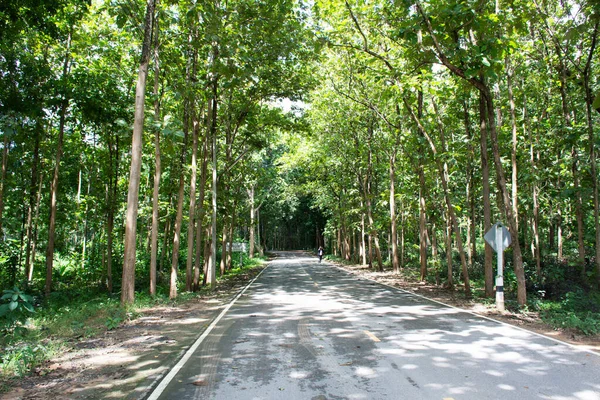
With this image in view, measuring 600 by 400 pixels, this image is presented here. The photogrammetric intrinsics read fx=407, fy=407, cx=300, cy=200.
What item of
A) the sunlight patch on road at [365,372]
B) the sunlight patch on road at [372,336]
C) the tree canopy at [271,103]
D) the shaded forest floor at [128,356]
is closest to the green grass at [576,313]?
the shaded forest floor at [128,356]

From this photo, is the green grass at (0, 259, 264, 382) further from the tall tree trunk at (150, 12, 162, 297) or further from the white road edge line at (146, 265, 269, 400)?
the white road edge line at (146, 265, 269, 400)

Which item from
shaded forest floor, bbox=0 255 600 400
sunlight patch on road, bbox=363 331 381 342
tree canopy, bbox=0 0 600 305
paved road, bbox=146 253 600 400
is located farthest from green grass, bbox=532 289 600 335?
sunlight patch on road, bbox=363 331 381 342

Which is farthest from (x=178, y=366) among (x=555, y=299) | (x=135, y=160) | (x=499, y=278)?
(x=555, y=299)

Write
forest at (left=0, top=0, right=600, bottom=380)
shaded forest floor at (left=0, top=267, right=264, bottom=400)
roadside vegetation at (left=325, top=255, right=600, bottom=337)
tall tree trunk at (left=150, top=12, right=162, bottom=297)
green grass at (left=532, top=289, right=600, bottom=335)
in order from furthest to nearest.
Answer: tall tree trunk at (left=150, top=12, right=162, bottom=297) → forest at (left=0, top=0, right=600, bottom=380) → roadside vegetation at (left=325, top=255, right=600, bottom=337) → green grass at (left=532, top=289, right=600, bottom=335) → shaded forest floor at (left=0, top=267, right=264, bottom=400)

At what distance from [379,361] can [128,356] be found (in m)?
4.10

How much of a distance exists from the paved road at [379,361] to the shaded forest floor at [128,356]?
0.50m

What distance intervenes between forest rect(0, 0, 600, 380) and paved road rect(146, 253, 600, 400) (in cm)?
256

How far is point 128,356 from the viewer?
6.77 metres

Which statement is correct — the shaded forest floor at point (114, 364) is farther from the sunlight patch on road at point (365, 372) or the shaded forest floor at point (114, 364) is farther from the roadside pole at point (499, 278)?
the roadside pole at point (499, 278)

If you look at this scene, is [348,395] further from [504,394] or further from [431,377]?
[504,394]

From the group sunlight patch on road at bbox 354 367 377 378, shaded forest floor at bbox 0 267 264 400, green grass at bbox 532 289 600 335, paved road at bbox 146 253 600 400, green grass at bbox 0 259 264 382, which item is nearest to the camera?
paved road at bbox 146 253 600 400

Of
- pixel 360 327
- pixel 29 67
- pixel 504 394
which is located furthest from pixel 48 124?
pixel 504 394

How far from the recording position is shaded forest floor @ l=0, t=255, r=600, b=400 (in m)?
5.08

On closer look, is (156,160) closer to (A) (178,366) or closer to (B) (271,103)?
(A) (178,366)
